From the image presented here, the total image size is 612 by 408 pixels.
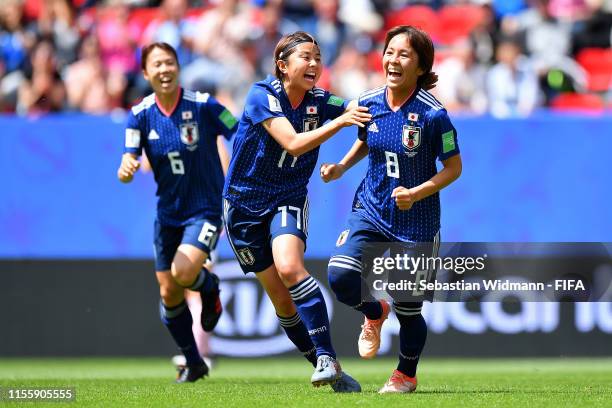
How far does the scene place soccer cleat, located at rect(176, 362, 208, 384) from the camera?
29.9 feet

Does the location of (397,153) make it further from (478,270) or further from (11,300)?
(11,300)

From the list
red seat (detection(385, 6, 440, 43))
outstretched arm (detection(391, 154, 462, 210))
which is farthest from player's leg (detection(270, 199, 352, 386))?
red seat (detection(385, 6, 440, 43))

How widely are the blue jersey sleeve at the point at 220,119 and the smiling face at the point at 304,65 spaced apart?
184cm

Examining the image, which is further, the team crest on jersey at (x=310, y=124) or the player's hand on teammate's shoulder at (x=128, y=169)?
the player's hand on teammate's shoulder at (x=128, y=169)

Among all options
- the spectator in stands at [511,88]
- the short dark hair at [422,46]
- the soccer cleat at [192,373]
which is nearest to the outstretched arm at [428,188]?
the short dark hair at [422,46]

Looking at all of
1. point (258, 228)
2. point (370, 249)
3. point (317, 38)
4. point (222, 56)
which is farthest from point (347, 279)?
point (317, 38)

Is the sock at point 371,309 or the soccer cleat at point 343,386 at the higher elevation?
the sock at point 371,309

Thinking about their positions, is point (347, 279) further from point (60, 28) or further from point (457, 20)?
point (60, 28)

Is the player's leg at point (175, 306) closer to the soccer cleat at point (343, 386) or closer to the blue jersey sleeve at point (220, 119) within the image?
the blue jersey sleeve at point (220, 119)

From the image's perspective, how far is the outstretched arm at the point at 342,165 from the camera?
23.9ft

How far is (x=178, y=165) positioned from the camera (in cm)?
911

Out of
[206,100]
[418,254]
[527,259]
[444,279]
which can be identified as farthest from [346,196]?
[418,254]

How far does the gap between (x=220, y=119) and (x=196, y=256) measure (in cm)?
117

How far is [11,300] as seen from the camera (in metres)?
11.9
